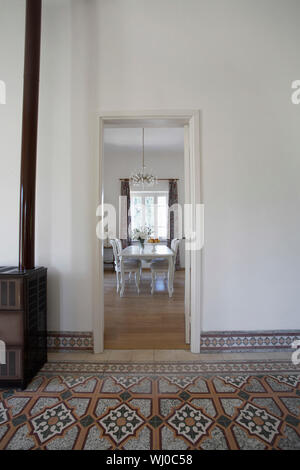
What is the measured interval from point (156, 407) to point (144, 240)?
302cm

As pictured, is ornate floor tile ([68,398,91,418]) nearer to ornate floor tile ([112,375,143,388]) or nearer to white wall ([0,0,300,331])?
ornate floor tile ([112,375,143,388])

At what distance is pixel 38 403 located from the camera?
1.43m

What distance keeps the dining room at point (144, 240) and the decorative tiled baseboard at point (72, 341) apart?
0.25 m

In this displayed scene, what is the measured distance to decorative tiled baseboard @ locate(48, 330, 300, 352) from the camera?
2.02m

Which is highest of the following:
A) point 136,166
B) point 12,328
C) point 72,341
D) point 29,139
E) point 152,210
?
point 136,166

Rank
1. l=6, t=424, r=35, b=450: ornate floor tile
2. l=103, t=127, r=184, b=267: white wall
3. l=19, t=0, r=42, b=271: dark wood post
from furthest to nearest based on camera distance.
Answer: l=103, t=127, r=184, b=267: white wall < l=19, t=0, r=42, b=271: dark wood post < l=6, t=424, r=35, b=450: ornate floor tile

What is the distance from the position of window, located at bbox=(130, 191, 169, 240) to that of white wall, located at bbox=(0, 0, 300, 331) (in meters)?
4.30

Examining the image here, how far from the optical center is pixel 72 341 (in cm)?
204

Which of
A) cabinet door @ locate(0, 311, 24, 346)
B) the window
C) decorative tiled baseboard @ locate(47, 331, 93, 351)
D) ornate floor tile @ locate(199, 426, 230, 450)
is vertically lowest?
ornate floor tile @ locate(199, 426, 230, 450)

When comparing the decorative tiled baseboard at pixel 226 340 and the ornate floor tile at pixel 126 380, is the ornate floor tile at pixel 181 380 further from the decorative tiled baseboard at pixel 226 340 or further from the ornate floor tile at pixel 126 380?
the decorative tiled baseboard at pixel 226 340

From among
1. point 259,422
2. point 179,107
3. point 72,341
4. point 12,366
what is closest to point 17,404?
point 12,366

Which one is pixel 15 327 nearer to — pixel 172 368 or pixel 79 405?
pixel 79 405

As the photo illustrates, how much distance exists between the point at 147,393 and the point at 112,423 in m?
0.33

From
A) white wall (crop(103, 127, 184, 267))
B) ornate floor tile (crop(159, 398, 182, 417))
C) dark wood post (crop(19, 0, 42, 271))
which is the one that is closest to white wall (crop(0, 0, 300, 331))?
dark wood post (crop(19, 0, 42, 271))
